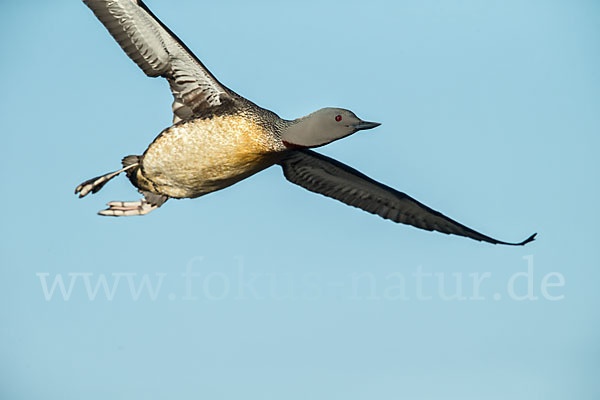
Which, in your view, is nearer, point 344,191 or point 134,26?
point 134,26

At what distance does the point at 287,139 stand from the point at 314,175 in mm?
2357

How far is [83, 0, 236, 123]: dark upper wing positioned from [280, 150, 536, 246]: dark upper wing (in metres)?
1.94

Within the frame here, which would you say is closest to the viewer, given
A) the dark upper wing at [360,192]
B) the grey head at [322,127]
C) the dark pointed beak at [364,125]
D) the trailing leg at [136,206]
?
the dark pointed beak at [364,125]

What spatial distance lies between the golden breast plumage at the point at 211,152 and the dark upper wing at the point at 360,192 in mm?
1623

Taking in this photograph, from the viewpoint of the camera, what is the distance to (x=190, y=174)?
52.7 ft

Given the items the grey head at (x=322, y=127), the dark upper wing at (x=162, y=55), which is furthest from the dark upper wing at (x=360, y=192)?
the dark upper wing at (x=162, y=55)

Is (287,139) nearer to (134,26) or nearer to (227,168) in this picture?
(227,168)

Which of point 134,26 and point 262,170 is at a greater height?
point 134,26

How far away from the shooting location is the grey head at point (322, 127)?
1547 cm

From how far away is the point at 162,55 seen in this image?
1625 cm

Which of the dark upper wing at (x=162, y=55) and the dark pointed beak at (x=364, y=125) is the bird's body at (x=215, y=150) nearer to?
the dark upper wing at (x=162, y=55)

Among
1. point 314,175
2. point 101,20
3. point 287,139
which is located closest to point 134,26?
point 101,20

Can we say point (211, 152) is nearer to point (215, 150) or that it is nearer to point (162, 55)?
point (215, 150)

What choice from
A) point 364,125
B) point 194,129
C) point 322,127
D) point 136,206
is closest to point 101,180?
point 136,206
